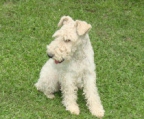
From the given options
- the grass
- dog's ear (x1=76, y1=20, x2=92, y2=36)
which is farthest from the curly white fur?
the grass

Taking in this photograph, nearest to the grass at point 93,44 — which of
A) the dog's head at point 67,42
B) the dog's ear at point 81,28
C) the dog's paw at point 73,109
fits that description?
the dog's paw at point 73,109

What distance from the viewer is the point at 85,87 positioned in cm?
529

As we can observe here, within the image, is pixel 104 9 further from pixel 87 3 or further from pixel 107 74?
pixel 107 74

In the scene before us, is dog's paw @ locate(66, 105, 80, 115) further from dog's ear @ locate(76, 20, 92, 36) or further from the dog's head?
dog's ear @ locate(76, 20, 92, 36)

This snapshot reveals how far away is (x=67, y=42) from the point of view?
4.80 m

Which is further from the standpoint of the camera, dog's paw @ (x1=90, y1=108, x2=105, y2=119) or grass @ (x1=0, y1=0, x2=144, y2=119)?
grass @ (x1=0, y1=0, x2=144, y2=119)

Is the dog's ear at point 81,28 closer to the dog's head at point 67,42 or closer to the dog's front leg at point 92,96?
the dog's head at point 67,42

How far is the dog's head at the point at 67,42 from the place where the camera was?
4.75m

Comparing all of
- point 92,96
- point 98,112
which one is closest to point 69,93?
point 92,96

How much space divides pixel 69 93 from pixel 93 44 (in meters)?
2.26

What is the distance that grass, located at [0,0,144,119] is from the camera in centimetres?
536

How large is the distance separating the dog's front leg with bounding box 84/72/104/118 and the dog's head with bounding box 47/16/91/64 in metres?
0.53

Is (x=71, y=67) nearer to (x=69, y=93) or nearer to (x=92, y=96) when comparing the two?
(x=69, y=93)

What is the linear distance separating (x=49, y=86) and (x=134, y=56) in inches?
92.1
